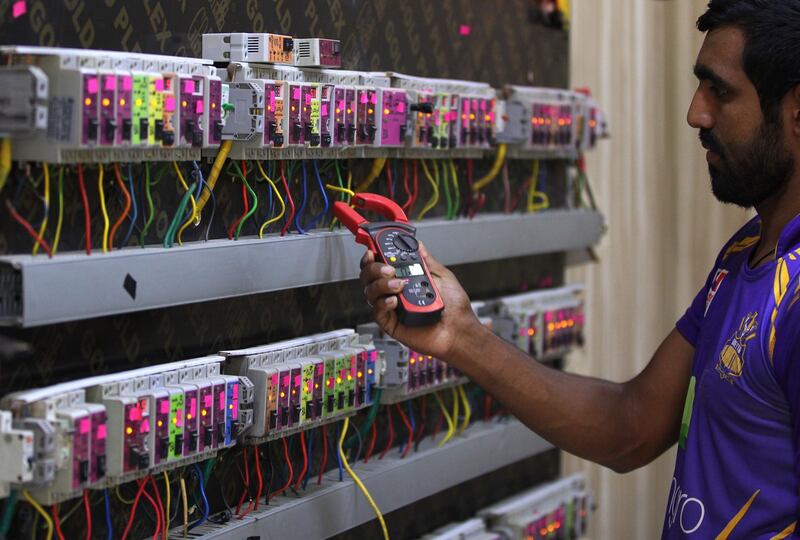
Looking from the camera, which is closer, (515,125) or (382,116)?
(382,116)

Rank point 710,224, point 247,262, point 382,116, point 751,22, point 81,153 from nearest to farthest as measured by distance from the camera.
Answer: point 81,153, point 751,22, point 247,262, point 382,116, point 710,224

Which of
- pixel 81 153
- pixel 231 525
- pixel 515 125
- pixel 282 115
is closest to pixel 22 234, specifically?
pixel 81 153

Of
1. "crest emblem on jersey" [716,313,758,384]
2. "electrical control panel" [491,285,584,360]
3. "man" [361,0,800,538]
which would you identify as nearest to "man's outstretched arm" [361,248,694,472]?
"man" [361,0,800,538]

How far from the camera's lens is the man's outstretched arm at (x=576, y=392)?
2.26 meters

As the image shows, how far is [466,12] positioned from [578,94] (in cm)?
51

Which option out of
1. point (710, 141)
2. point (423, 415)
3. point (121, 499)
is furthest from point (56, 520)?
point (710, 141)

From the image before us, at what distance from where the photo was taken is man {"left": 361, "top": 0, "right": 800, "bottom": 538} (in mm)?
1976

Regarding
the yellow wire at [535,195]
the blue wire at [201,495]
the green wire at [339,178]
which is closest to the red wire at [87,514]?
the blue wire at [201,495]

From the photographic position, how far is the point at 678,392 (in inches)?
92.8

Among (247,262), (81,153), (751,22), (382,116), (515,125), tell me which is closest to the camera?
(81,153)

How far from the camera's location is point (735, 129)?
6.89 ft

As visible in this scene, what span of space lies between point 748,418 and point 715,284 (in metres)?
0.35

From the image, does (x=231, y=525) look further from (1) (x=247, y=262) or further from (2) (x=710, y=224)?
(2) (x=710, y=224)

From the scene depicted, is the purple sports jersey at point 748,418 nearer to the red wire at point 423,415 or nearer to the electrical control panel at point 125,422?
the electrical control panel at point 125,422
